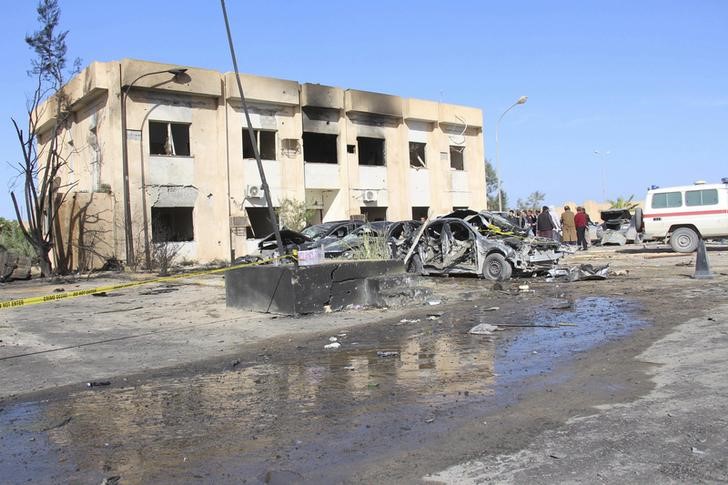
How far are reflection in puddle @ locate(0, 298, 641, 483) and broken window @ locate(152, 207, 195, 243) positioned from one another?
18.8 meters

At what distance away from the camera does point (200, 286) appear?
1516 centimetres

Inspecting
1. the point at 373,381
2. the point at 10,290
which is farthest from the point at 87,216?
the point at 373,381

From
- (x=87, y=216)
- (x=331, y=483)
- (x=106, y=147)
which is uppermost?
(x=106, y=147)

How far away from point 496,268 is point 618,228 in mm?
15219

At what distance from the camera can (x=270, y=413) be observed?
194 inches

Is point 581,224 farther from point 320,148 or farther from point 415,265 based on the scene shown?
point 320,148

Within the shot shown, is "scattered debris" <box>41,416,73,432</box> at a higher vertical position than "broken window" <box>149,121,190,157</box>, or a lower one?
lower

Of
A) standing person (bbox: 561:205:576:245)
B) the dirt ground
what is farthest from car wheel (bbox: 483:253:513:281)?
standing person (bbox: 561:205:576:245)

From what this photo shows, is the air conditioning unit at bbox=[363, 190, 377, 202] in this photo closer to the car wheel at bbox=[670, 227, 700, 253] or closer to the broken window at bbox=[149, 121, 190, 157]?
the broken window at bbox=[149, 121, 190, 157]

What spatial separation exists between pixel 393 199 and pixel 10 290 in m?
19.2

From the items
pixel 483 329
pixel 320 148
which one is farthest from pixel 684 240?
pixel 320 148

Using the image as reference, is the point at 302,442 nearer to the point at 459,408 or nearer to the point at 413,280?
the point at 459,408

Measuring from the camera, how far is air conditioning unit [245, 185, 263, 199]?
26.1 meters

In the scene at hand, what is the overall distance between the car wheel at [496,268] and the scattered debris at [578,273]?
976 millimetres
